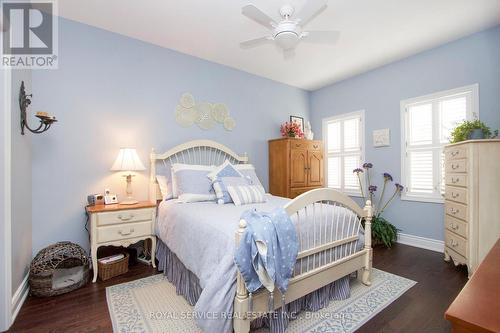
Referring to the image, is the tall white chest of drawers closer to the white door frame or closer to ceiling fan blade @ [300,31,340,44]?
ceiling fan blade @ [300,31,340,44]

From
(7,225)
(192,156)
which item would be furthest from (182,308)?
(192,156)

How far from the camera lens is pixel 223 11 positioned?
2.46 meters

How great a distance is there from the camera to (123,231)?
8.16 feet

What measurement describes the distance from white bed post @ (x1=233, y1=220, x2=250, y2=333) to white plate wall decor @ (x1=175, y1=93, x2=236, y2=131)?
2415 mm

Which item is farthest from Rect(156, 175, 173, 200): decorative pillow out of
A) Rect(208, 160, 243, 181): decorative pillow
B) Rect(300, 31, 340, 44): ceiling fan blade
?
Rect(300, 31, 340, 44): ceiling fan blade

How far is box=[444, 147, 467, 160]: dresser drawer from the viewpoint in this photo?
98.3 inches

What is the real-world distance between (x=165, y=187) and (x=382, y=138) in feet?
11.2

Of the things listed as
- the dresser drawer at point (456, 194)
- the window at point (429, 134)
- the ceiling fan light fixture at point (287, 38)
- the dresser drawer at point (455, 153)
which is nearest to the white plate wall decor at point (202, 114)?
the ceiling fan light fixture at point (287, 38)

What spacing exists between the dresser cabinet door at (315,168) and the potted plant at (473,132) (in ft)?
6.47

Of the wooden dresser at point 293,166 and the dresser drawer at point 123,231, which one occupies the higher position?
the wooden dresser at point 293,166

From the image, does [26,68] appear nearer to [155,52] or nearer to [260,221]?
[155,52]

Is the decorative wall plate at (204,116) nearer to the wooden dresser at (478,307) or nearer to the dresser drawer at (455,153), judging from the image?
the dresser drawer at (455,153)

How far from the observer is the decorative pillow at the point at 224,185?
2703mm

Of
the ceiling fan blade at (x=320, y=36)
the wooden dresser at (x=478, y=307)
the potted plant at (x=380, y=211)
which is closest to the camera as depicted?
the wooden dresser at (x=478, y=307)
